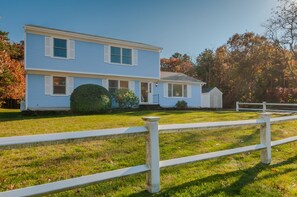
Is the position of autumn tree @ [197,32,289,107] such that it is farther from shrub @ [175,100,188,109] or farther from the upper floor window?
the upper floor window

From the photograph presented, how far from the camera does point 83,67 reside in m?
19.2

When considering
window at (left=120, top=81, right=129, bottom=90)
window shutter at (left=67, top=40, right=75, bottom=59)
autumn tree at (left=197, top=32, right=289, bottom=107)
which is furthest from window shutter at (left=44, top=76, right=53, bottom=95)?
autumn tree at (left=197, top=32, right=289, bottom=107)

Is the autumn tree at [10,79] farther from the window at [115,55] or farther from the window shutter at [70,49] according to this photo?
the window at [115,55]

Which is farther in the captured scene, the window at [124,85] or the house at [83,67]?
the window at [124,85]

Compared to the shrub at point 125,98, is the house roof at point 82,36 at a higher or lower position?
higher

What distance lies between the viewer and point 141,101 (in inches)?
889

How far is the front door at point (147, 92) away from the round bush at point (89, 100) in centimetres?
659

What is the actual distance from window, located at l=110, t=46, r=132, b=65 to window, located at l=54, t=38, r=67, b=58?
12.3 feet

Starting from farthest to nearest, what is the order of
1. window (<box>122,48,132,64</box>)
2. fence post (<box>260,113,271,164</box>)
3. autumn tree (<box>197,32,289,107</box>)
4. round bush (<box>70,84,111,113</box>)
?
autumn tree (<box>197,32,289,107</box>) → window (<box>122,48,132,64</box>) → round bush (<box>70,84,111,113</box>) → fence post (<box>260,113,271,164</box>)

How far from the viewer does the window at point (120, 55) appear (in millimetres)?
20562

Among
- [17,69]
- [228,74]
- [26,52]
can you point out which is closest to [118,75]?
[26,52]

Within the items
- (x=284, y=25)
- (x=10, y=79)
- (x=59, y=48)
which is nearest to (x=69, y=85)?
(x=59, y=48)

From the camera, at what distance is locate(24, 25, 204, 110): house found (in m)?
17.5

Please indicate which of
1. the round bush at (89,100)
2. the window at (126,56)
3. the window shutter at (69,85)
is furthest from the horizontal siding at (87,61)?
the round bush at (89,100)
